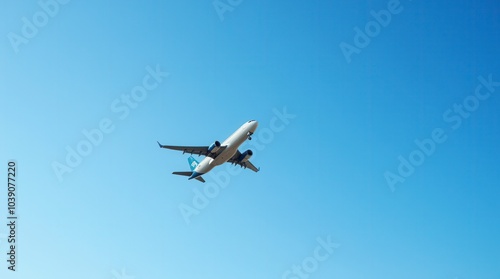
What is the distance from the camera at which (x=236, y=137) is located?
7081 cm

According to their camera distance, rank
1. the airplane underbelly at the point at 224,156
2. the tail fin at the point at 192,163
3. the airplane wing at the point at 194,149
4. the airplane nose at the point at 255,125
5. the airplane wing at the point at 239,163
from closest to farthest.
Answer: the airplane nose at the point at 255,125
the airplane underbelly at the point at 224,156
the airplane wing at the point at 194,149
the airplane wing at the point at 239,163
the tail fin at the point at 192,163

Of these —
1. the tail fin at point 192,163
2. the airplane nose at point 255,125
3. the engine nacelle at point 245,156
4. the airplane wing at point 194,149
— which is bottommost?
the airplane nose at point 255,125

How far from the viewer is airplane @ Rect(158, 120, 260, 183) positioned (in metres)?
70.3

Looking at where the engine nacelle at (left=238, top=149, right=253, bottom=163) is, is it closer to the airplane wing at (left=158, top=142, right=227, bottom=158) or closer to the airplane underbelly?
the airplane underbelly

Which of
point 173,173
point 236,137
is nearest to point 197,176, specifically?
point 173,173

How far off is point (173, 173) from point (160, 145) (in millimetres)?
13529

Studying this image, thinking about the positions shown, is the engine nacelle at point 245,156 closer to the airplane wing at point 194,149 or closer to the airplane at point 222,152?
the airplane at point 222,152

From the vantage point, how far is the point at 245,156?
81250mm

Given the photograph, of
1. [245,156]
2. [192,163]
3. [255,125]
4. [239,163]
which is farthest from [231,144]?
[192,163]

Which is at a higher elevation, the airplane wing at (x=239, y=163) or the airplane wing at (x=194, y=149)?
the airplane wing at (x=194, y=149)

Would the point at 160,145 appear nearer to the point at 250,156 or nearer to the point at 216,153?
the point at 216,153

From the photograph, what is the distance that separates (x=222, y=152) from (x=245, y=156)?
858 centimetres

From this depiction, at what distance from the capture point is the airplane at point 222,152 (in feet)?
231

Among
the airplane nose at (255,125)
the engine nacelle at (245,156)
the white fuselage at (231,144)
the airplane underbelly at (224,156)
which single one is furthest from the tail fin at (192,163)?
the airplane nose at (255,125)
